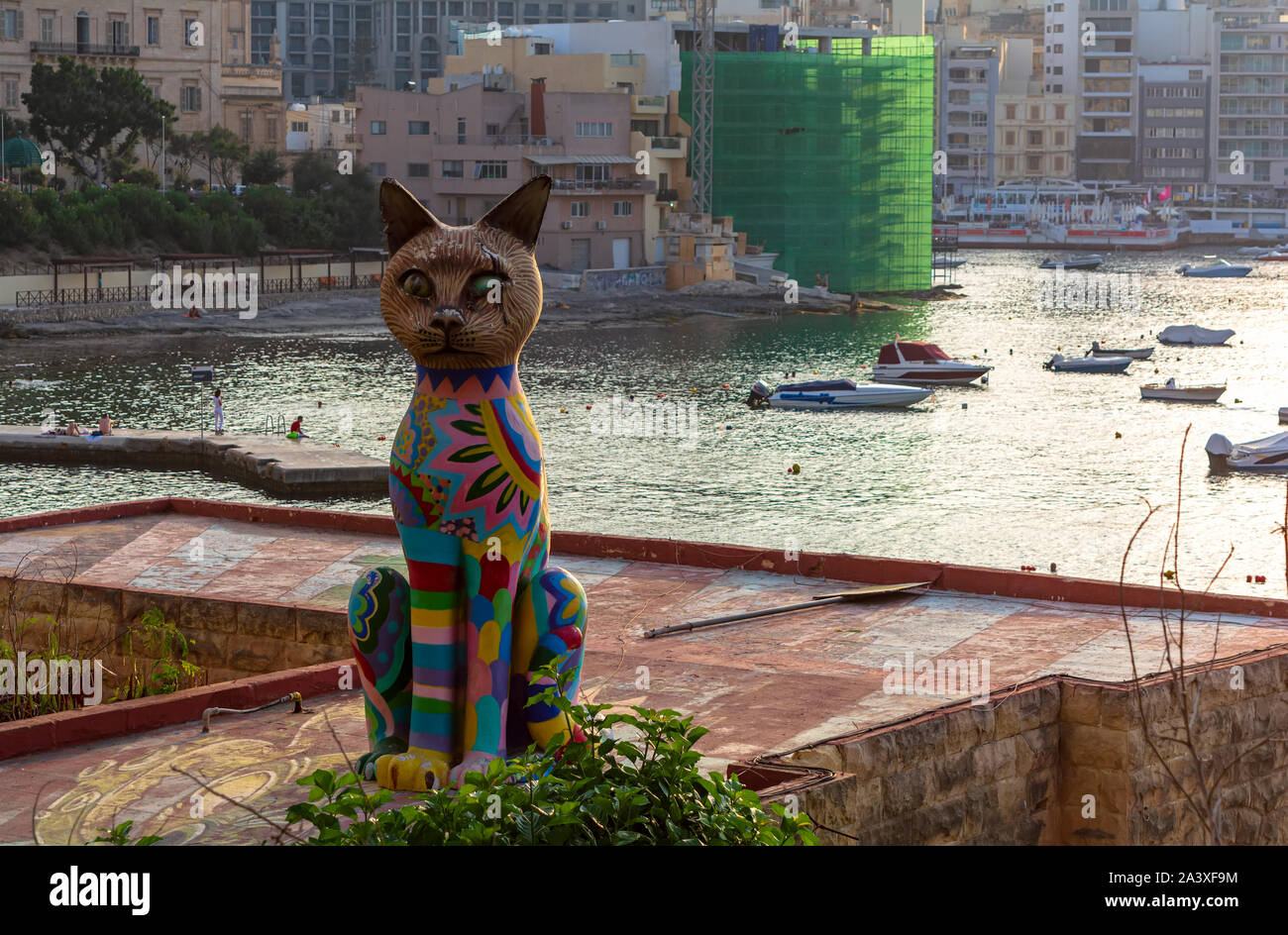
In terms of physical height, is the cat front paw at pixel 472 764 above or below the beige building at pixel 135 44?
below

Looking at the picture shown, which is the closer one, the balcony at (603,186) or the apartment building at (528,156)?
the balcony at (603,186)

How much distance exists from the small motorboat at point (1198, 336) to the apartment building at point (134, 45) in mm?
56339

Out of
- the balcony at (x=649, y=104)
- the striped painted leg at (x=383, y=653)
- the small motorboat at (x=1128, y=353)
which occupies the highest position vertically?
the balcony at (x=649, y=104)

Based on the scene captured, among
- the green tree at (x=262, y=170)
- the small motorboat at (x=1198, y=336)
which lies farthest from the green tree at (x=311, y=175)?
the small motorboat at (x=1198, y=336)

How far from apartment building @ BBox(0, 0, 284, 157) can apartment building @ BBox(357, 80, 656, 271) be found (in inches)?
412

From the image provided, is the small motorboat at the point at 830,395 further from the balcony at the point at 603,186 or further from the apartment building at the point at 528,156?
the balcony at the point at 603,186

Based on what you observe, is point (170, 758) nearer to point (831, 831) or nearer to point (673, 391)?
point (831, 831)

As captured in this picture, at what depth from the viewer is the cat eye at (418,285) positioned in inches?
427

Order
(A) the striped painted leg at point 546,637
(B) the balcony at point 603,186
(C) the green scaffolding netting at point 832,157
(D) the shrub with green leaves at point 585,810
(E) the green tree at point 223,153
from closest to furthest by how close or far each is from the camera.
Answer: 1. (D) the shrub with green leaves at point 585,810
2. (A) the striped painted leg at point 546,637
3. (B) the balcony at point 603,186
4. (E) the green tree at point 223,153
5. (C) the green scaffolding netting at point 832,157

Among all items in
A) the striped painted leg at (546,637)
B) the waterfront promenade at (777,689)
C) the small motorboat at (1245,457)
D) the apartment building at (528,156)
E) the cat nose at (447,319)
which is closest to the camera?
the cat nose at (447,319)

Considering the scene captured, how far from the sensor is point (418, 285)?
10.9m

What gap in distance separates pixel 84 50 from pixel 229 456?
6268 cm

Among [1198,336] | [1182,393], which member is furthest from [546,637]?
[1198,336]

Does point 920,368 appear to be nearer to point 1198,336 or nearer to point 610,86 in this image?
point 1198,336
